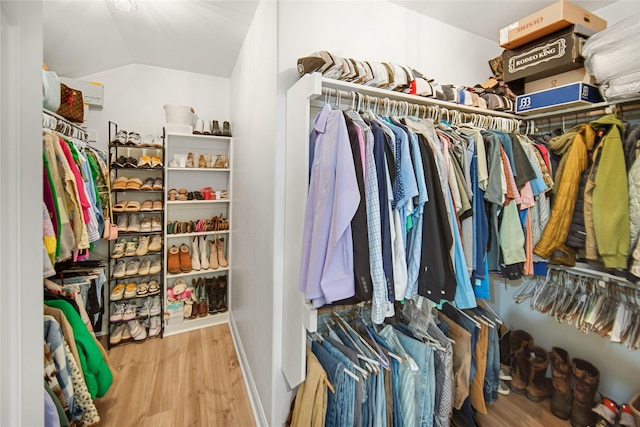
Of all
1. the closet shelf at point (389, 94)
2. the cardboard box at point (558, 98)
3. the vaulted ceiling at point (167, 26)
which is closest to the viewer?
the closet shelf at point (389, 94)

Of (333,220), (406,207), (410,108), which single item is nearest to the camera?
(333,220)

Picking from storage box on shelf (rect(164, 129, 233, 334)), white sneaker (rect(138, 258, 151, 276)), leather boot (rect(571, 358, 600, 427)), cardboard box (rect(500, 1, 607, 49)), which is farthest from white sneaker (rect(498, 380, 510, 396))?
white sneaker (rect(138, 258, 151, 276))

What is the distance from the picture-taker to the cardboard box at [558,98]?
4.83 ft

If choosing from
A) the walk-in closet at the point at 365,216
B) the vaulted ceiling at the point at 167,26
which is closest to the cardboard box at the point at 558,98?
the walk-in closet at the point at 365,216

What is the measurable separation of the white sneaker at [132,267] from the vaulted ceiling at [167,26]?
5.36 ft

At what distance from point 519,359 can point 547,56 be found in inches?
76.2

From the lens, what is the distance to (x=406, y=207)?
41.0 inches

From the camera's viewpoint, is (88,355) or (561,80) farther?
(561,80)

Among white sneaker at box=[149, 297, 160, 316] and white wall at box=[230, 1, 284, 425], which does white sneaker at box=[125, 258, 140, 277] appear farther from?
white wall at box=[230, 1, 284, 425]

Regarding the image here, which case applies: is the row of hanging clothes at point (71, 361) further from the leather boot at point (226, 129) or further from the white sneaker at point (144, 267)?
the leather boot at point (226, 129)

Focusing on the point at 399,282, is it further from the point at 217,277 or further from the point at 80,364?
the point at 217,277

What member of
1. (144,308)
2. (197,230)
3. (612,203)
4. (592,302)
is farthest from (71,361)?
(592,302)

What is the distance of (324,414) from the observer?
3.66ft

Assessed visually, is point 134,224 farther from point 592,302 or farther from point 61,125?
point 592,302
